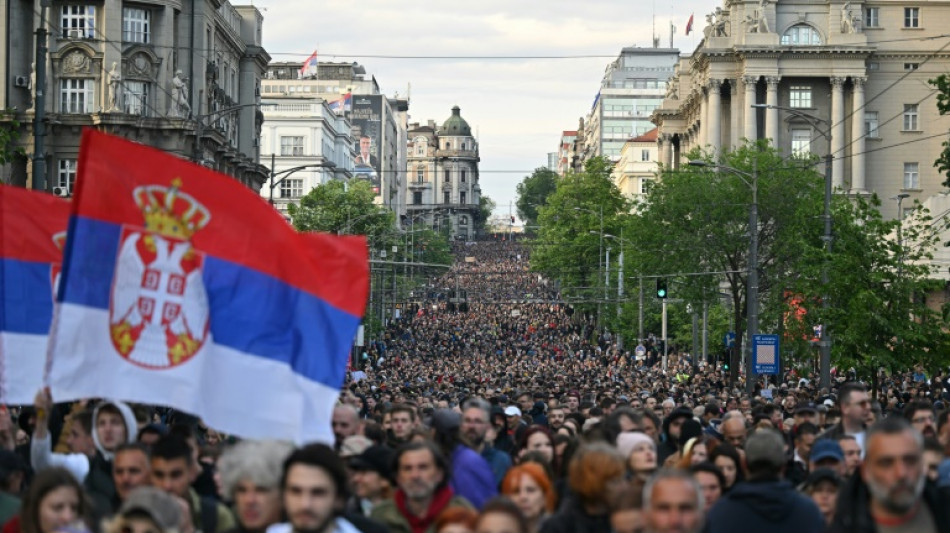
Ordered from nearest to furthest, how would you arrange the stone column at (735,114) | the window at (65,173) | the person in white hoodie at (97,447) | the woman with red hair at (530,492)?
the woman with red hair at (530,492) < the person in white hoodie at (97,447) < the window at (65,173) < the stone column at (735,114)

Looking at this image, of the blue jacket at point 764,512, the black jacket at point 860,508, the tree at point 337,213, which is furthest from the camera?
the tree at point 337,213

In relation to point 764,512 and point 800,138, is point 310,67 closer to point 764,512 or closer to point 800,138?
point 800,138

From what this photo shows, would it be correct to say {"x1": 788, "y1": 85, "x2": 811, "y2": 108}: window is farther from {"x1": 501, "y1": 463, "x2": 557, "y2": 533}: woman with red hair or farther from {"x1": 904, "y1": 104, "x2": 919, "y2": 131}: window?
{"x1": 501, "y1": 463, "x2": 557, "y2": 533}: woman with red hair

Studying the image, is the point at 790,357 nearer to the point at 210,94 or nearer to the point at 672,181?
the point at 672,181

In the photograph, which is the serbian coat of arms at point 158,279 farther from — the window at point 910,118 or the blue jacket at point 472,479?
the window at point 910,118

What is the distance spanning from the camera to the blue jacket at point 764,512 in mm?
10719

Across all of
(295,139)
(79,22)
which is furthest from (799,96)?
(79,22)

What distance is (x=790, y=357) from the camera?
6166 cm

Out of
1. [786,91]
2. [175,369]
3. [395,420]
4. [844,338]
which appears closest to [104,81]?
[844,338]

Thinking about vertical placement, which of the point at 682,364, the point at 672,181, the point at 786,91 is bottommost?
the point at 682,364

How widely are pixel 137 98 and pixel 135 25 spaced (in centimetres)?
265

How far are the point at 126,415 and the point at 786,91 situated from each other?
335ft

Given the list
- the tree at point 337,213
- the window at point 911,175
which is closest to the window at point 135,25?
the tree at point 337,213

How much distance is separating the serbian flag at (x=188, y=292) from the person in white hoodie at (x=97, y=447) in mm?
1667
